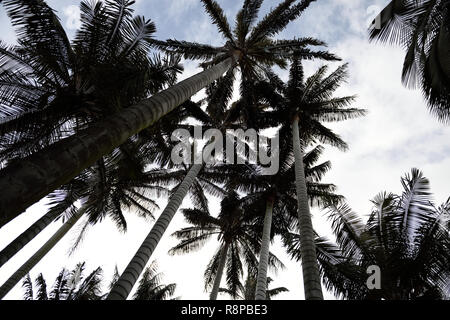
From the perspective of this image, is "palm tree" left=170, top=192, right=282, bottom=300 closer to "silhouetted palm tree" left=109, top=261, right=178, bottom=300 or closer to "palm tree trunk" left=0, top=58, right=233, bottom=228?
"silhouetted palm tree" left=109, top=261, right=178, bottom=300

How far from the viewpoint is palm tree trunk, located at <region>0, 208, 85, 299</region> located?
37.8 feet

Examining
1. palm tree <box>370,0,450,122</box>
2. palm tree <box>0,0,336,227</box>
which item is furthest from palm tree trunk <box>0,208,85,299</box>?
palm tree <box>370,0,450,122</box>

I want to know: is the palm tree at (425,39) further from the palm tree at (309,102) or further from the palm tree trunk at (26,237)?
the palm tree trunk at (26,237)

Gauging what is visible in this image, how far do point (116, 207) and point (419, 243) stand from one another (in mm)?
13785

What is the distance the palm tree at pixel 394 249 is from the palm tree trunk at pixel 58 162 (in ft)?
25.2

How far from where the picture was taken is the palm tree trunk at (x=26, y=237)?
1014cm

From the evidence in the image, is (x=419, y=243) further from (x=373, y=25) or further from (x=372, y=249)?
(x=373, y=25)

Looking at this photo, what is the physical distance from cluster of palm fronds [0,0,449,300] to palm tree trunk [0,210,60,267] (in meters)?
0.05

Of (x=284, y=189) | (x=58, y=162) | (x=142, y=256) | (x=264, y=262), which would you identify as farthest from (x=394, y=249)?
(x=58, y=162)

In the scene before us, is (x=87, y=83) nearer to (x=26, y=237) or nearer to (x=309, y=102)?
(x=26, y=237)

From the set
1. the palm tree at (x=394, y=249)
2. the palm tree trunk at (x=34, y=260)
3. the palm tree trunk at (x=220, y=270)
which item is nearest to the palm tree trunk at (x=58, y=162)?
the palm tree at (x=394, y=249)

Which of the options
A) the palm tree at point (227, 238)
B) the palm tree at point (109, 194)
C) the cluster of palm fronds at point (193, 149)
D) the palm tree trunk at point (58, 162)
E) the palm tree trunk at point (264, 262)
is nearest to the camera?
the palm tree trunk at point (58, 162)

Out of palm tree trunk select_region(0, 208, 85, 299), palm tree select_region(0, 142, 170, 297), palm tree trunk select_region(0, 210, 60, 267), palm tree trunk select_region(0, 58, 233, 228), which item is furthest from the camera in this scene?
palm tree trunk select_region(0, 208, 85, 299)

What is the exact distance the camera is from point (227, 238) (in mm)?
16203
